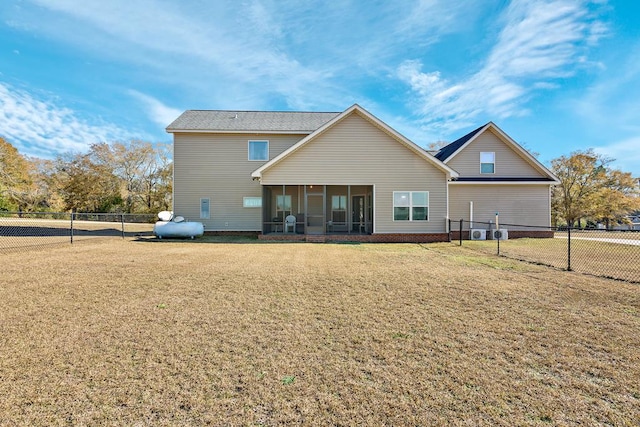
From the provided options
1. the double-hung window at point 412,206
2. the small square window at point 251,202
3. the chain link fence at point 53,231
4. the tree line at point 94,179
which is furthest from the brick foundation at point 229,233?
the tree line at point 94,179

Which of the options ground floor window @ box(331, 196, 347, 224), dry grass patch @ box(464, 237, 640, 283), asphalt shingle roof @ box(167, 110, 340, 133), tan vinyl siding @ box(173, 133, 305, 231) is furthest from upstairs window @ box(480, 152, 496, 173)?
tan vinyl siding @ box(173, 133, 305, 231)

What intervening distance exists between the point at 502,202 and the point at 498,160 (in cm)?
246

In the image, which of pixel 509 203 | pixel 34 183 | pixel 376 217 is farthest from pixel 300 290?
pixel 34 183

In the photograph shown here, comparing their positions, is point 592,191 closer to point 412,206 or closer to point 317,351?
point 412,206

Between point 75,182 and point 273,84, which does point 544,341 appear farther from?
point 75,182

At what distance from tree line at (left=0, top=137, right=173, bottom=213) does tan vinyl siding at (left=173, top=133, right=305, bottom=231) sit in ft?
65.0

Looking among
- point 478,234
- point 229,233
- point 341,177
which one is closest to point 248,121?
point 229,233

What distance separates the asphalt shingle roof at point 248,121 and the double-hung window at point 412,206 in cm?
697

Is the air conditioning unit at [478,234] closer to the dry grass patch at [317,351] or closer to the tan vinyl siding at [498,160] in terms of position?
the tan vinyl siding at [498,160]

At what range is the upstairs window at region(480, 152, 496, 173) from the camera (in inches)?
635

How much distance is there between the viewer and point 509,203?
1587 cm

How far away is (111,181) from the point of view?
3438 cm

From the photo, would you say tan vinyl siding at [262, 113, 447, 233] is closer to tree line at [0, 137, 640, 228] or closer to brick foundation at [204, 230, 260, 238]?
brick foundation at [204, 230, 260, 238]

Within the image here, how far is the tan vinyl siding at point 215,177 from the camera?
16.6 metres
